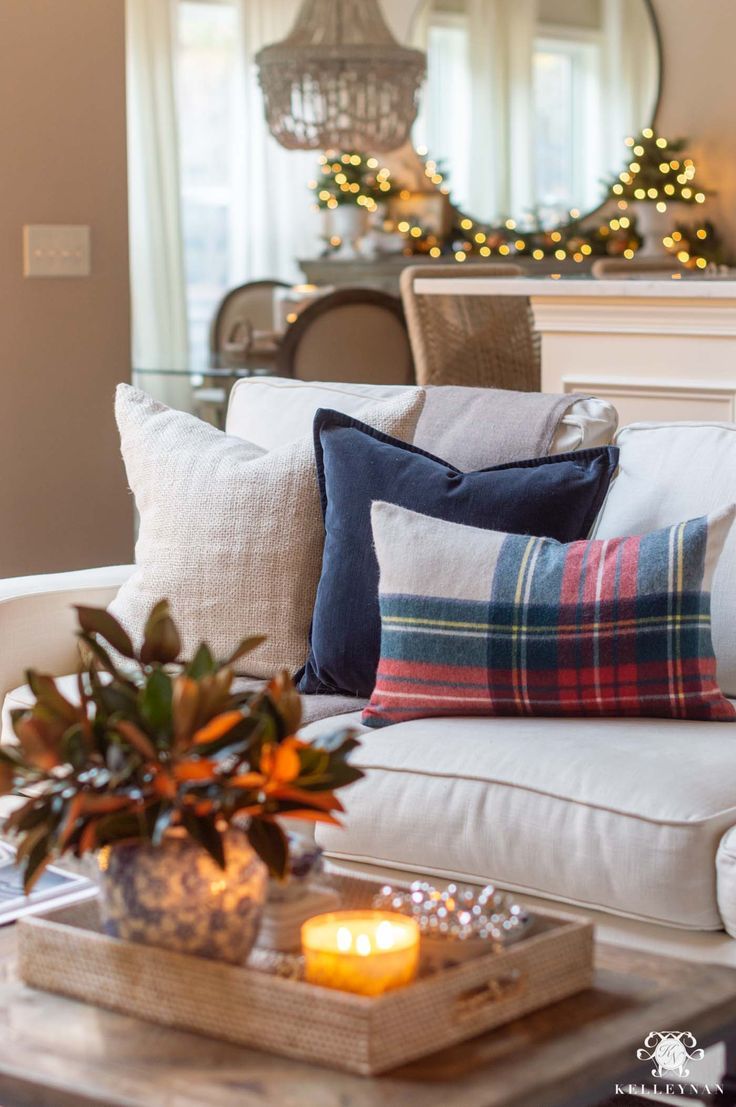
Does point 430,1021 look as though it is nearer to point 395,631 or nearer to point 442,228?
point 395,631

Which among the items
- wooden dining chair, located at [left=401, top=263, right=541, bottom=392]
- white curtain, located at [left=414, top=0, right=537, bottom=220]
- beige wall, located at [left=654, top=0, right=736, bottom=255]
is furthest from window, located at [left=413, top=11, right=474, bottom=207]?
wooden dining chair, located at [left=401, top=263, right=541, bottom=392]

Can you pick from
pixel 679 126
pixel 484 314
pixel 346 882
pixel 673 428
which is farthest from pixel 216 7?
pixel 346 882

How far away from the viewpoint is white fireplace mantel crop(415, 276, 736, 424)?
11.3 feet

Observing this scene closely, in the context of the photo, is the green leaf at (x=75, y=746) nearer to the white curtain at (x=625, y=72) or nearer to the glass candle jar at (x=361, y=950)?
the glass candle jar at (x=361, y=950)

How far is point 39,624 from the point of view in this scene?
8.37 ft

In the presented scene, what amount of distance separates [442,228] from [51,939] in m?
6.37

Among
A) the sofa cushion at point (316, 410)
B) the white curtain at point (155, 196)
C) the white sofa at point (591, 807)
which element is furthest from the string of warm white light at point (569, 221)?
the white sofa at point (591, 807)

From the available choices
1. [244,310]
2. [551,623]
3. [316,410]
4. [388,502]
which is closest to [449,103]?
[244,310]

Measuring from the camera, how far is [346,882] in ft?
4.63

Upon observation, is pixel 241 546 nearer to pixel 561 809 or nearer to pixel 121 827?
pixel 561 809

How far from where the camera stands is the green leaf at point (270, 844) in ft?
3.94

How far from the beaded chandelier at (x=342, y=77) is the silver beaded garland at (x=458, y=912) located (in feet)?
14.0

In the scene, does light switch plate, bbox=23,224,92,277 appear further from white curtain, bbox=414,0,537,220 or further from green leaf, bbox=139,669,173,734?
white curtain, bbox=414,0,537,220

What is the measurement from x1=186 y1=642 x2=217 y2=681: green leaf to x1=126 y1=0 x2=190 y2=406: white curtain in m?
5.60
